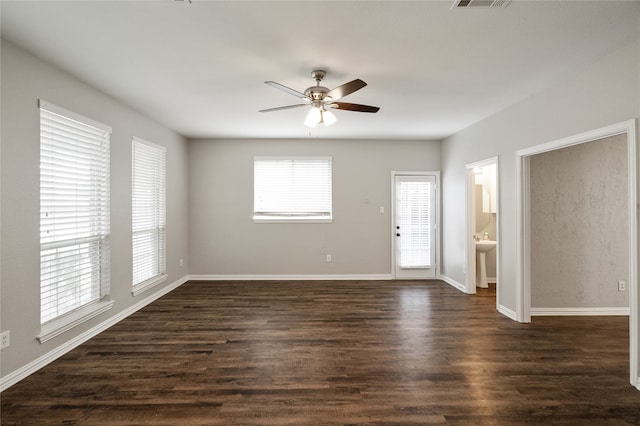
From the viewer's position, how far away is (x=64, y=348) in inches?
117

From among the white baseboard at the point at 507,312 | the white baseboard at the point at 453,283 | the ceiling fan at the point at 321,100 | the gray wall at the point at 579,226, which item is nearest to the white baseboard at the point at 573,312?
the gray wall at the point at 579,226

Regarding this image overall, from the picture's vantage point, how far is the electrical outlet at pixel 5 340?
2340 millimetres

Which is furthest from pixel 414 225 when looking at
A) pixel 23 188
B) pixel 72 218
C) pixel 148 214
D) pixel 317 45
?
pixel 23 188

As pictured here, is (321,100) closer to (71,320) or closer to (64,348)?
(71,320)

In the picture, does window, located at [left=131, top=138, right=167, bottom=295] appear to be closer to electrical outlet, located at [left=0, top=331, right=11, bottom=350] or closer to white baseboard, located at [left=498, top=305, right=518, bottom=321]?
electrical outlet, located at [left=0, top=331, right=11, bottom=350]

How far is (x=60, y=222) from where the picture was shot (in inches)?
115

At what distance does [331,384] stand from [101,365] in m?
2.02

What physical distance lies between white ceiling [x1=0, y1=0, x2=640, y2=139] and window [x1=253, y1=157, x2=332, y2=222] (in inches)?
86.2

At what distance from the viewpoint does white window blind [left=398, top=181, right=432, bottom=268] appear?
19.7ft

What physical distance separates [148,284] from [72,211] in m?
1.77

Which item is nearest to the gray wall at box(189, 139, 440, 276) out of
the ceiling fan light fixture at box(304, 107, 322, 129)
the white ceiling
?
the white ceiling

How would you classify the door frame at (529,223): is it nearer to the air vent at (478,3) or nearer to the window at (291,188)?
the air vent at (478,3)

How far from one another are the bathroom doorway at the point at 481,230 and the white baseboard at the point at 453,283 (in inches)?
3.6

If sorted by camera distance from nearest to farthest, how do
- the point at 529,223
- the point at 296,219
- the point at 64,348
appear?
the point at 64,348, the point at 529,223, the point at 296,219
